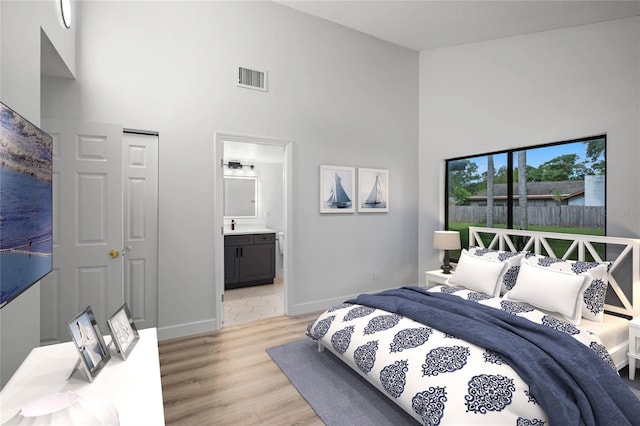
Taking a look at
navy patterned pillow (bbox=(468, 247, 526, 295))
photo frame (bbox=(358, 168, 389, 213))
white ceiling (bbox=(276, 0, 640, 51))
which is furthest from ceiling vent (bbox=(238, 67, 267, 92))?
navy patterned pillow (bbox=(468, 247, 526, 295))

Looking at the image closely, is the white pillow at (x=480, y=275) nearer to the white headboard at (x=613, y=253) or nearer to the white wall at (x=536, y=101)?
the white headboard at (x=613, y=253)

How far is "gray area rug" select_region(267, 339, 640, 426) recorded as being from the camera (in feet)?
6.57

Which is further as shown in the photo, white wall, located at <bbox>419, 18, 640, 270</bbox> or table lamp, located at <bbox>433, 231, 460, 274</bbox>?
table lamp, located at <bbox>433, 231, 460, 274</bbox>

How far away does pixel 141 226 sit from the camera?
10.4 ft

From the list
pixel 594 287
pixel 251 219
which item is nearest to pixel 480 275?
pixel 594 287

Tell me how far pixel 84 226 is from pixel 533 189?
4433 millimetres

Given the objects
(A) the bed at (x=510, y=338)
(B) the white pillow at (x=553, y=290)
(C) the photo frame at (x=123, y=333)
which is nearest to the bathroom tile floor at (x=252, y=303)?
(A) the bed at (x=510, y=338)

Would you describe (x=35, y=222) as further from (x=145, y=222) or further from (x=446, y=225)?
(x=446, y=225)

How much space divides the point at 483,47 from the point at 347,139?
6.39 ft

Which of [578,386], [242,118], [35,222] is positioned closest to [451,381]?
[578,386]

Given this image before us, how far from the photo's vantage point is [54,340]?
2.66 metres

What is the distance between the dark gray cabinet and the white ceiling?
3188mm

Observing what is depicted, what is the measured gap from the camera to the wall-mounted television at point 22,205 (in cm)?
124

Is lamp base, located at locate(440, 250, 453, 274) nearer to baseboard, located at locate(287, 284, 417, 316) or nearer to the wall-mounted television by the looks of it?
baseboard, located at locate(287, 284, 417, 316)
